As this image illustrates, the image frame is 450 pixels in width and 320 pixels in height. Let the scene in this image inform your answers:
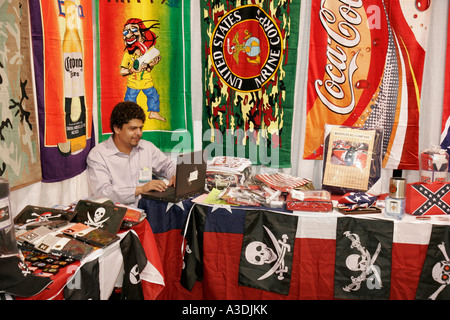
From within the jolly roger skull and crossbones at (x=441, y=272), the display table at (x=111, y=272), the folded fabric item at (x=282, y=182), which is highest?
the folded fabric item at (x=282, y=182)

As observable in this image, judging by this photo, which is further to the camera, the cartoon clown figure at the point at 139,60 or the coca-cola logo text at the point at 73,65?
the cartoon clown figure at the point at 139,60

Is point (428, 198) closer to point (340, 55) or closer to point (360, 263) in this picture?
point (360, 263)

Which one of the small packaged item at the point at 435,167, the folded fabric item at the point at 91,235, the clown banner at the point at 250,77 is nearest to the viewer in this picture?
the folded fabric item at the point at 91,235

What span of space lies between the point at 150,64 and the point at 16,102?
1.49 metres

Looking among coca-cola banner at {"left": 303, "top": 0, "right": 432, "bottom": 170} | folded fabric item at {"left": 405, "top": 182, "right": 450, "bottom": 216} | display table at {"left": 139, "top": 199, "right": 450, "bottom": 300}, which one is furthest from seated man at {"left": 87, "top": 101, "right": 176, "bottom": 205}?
folded fabric item at {"left": 405, "top": 182, "right": 450, "bottom": 216}

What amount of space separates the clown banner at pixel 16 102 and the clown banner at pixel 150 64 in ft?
3.78

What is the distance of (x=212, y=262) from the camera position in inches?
105

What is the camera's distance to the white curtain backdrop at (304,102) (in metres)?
3.21

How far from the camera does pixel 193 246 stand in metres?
2.66

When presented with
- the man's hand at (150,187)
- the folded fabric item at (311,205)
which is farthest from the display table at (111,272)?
the folded fabric item at (311,205)

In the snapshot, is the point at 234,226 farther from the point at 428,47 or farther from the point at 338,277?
the point at 428,47

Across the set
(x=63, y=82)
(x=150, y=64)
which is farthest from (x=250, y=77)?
(x=63, y=82)

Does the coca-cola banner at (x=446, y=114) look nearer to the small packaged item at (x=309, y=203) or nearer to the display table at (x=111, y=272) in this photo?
the small packaged item at (x=309, y=203)

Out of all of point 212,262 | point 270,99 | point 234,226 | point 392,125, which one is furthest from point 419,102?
point 212,262
